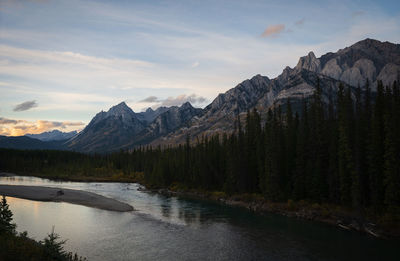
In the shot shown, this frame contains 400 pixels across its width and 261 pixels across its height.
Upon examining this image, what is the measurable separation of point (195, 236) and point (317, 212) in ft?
90.7

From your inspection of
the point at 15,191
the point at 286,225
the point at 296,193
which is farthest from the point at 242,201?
the point at 15,191

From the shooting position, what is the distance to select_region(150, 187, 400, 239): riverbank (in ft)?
154

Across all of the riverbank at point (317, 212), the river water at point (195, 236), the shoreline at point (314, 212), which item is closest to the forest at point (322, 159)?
the riverbank at point (317, 212)

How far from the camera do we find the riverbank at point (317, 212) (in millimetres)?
46963

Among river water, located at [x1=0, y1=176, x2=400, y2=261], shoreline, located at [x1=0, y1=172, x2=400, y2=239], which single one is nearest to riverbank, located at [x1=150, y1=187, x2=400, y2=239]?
shoreline, located at [x1=0, y1=172, x2=400, y2=239]

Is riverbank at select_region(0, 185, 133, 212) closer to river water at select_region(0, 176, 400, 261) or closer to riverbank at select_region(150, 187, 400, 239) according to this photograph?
river water at select_region(0, 176, 400, 261)

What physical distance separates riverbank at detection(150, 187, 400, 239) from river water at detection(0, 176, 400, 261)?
2.84m

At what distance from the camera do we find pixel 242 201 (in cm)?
7881

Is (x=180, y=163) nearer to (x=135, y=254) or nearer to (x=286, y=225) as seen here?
(x=286, y=225)

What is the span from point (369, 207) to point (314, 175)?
1369 cm

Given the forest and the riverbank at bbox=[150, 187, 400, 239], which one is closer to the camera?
the riverbank at bbox=[150, 187, 400, 239]

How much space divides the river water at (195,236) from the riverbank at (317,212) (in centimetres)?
284

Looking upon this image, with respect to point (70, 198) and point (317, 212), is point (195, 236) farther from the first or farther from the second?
point (70, 198)

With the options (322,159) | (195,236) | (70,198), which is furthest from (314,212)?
(70,198)
